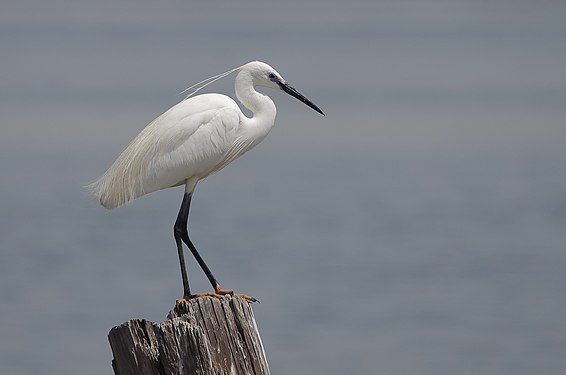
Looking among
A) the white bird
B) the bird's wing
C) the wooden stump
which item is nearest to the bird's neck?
the white bird

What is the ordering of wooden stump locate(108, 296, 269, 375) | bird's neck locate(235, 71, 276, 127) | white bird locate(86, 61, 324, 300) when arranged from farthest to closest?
1. bird's neck locate(235, 71, 276, 127)
2. white bird locate(86, 61, 324, 300)
3. wooden stump locate(108, 296, 269, 375)

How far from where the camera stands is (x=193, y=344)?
380cm

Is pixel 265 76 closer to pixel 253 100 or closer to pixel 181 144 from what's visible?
pixel 253 100

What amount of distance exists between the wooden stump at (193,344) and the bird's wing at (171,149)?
6.63 feet

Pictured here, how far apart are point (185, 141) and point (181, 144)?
0.09 feet

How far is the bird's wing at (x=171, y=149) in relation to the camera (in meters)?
5.89

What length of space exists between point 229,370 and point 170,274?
545 inches

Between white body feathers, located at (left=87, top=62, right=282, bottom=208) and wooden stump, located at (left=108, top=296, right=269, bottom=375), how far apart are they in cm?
202

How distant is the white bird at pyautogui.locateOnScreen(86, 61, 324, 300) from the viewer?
5.89 m

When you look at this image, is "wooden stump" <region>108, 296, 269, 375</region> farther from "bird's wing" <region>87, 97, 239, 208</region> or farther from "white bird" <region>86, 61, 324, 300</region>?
"bird's wing" <region>87, 97, 239, 208</region>

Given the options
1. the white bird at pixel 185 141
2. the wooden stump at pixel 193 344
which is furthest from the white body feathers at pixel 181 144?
the wooden stump at pixel 193 344

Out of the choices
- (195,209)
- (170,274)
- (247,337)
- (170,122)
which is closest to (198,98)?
(170,122)

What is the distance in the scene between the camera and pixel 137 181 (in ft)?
19.5

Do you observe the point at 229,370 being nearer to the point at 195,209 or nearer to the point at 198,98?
the point at 198,98
